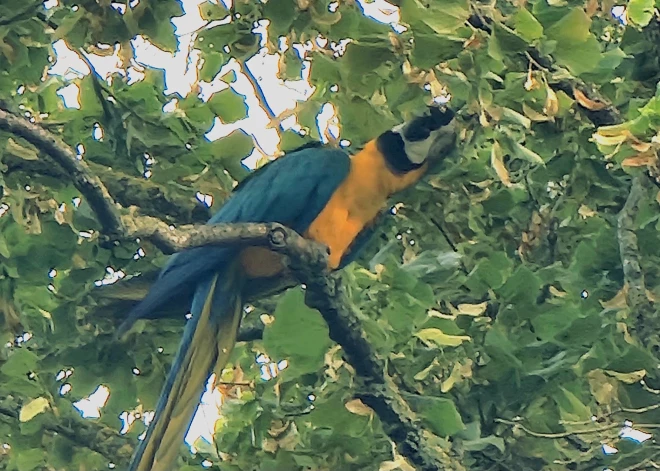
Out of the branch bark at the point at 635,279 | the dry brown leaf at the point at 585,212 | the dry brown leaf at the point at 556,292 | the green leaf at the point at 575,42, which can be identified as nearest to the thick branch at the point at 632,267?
the branch bark at the point at 635,279

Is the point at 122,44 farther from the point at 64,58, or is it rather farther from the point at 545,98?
the point at 545,98

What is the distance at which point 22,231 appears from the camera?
226 centimetres

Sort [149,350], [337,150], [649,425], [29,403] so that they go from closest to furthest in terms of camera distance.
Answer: [649,425] < [29,403] < [149,350] < [337,150]

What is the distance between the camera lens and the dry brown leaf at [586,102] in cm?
193

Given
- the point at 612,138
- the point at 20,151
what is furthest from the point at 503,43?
the point at 20,151

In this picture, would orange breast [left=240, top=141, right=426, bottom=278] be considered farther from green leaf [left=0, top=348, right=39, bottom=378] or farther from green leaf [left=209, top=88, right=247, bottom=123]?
green leaf [left=0, top=348, right=39, bottom=378]

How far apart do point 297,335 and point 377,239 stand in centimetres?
79

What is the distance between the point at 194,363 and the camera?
6.30ft

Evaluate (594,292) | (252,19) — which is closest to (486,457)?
(594,292)

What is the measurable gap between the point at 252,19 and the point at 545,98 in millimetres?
643

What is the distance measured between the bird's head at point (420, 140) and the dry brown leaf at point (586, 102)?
296 mm

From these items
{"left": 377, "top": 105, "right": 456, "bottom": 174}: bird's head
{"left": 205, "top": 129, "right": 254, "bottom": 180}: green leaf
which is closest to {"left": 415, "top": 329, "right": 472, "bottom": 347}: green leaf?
{"left": 377, "top": 105, "right": 456, "bottom": 174}: bird's head

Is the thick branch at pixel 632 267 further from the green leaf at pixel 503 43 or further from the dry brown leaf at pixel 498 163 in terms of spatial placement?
the green leaf at pixel 503 43

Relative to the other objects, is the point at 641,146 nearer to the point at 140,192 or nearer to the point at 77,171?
the point at 77,171
